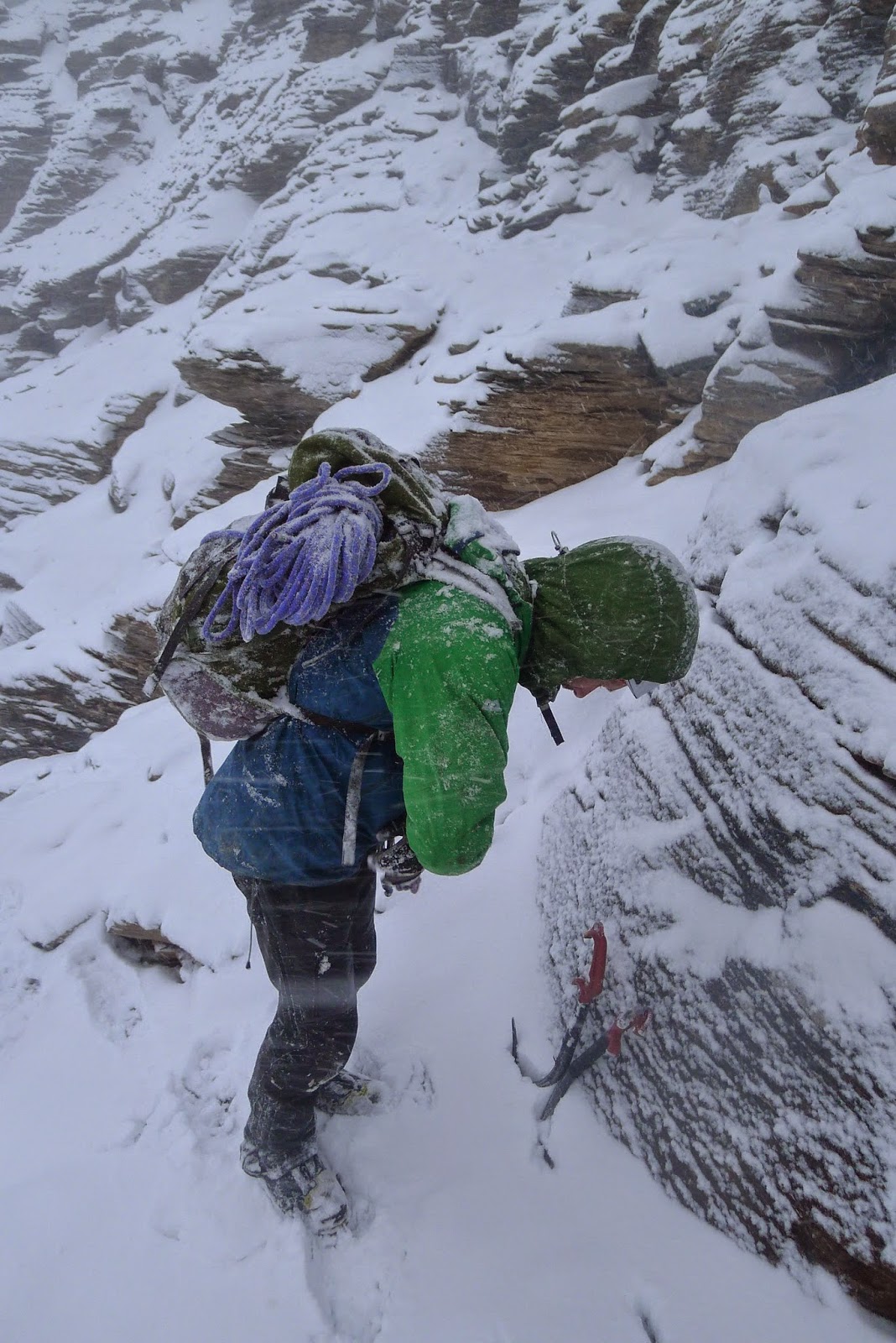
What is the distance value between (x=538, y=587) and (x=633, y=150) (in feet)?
53.8

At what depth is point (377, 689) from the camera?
1.70 m

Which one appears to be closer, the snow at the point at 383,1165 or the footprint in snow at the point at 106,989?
the snow at the point at 383,1165

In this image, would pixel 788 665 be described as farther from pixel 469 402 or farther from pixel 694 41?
pixel 694 41

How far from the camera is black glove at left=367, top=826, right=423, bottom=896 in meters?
1.98

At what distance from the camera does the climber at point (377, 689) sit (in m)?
1.42

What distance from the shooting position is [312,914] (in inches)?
82.4

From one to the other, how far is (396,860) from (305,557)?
946mm

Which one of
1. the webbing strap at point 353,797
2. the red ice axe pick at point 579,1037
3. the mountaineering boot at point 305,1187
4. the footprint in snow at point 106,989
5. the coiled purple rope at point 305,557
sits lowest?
the footprint in snow at point 106,989

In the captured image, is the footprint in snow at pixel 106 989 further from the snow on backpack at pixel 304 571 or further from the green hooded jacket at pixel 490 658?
the green hooded jacket at pixel 490 658

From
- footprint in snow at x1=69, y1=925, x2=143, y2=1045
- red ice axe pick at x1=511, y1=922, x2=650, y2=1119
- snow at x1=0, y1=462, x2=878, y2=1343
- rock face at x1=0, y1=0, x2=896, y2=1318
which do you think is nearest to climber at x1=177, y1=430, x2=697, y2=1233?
snow at x1=0, y1=462, x2=878, y2=1343

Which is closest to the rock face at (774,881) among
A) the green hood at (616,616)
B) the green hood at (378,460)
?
the green hood at (616,616)

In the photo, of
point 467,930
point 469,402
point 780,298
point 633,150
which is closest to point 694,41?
point 633,150

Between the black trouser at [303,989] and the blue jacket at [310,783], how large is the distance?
0.13m

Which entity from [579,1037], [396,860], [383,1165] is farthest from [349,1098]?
[396,860]
